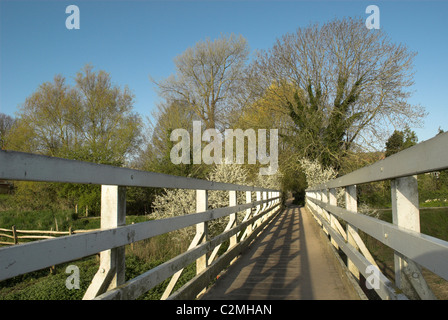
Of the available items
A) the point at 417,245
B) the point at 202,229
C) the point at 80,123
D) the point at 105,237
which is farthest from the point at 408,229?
the point at 80,123

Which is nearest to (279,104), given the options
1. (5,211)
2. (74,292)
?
(74,292)

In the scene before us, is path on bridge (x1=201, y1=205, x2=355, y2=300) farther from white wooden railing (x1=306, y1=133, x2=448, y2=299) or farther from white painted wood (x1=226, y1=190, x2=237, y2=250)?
white wooden railing (x1=306, y1=133, x2=448, y2=299)

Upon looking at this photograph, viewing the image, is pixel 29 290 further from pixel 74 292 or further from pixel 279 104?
pixel 279 104

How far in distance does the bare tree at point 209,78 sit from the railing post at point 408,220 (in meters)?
23.7

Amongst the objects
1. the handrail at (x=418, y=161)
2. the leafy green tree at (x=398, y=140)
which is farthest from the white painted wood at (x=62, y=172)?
the leafy green tree at (x=398, y=140)

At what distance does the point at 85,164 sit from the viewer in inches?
64.9

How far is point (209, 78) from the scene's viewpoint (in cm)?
2633

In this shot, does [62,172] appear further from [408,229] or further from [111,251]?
[408,229]

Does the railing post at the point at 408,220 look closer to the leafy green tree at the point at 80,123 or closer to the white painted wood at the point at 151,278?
the white painted wood at the point at 151,278

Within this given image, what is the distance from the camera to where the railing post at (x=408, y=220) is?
68.2 inches

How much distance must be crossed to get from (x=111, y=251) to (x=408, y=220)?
1.55 metres

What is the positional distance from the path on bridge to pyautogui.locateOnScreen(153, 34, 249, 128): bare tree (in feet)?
65.9

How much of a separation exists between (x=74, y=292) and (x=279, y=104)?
51.6ft

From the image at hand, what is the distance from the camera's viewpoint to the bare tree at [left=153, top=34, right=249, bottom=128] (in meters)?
25.7
